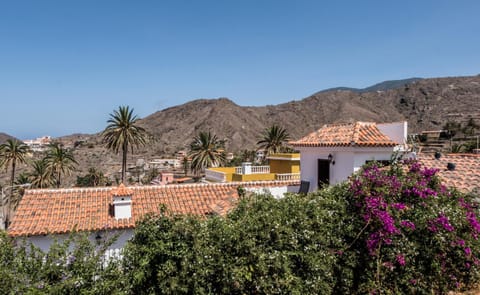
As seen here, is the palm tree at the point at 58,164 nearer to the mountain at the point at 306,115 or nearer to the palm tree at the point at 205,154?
the palm tree at the point at 205,154

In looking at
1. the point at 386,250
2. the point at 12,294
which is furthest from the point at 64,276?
the point at 386,250

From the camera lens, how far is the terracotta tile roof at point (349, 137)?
41.3ft

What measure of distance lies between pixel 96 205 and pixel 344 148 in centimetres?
1099

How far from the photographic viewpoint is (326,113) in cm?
8938

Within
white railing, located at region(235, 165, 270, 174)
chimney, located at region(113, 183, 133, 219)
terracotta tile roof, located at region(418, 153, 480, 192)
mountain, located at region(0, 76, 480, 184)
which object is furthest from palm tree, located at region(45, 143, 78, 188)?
terracotta tile roof, located at region(418, 153, 480, 192)

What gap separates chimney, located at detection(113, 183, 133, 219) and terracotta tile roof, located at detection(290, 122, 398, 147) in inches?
312

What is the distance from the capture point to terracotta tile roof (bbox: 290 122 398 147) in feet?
41.3

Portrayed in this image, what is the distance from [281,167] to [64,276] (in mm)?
24138

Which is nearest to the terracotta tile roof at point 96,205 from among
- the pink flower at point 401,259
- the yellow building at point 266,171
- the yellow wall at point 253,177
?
the pink flower at point 401,259

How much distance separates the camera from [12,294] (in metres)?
4.68

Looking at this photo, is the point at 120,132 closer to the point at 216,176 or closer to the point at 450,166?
the point at 216,176

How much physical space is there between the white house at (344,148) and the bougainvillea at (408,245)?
5.59 meters

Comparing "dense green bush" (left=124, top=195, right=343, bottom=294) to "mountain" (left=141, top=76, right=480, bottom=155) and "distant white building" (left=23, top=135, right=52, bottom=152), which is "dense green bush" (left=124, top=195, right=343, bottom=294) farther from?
"distant white building" (left=23, top=135, right=52, bottom=152)

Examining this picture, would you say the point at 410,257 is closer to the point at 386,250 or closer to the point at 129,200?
the point at 386,250
